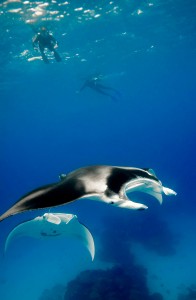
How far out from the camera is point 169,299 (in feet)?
40.3

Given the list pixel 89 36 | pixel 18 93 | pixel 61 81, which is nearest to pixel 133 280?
pixel 89 36

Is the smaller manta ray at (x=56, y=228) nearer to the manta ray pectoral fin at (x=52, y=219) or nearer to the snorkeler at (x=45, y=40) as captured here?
the manta ray pectoral fin at (x=52, y=219)

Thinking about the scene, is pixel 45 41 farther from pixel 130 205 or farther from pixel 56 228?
pixel 130 205

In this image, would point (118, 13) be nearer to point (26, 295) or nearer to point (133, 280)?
point (133, 280)

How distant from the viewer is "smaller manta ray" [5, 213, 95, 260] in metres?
5.75

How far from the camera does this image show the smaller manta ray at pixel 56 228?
5.75 meters

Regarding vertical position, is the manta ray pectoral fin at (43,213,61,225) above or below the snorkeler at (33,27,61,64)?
below

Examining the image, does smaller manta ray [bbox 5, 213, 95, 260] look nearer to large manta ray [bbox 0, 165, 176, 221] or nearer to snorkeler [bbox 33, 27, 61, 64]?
large manta ray [bbox 0, 165, 176, 221]

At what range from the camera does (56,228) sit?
6273 millimetres

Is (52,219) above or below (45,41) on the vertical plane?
below

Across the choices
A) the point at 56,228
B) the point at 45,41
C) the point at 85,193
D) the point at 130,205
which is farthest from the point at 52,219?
the point at 45,41

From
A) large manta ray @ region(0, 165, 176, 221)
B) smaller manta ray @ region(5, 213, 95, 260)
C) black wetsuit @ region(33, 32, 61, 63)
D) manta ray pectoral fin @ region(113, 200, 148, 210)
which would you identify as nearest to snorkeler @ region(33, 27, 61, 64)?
black wetsuit @ region(33, 32, 61, 63)

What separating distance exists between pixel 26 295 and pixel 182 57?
1541 inches

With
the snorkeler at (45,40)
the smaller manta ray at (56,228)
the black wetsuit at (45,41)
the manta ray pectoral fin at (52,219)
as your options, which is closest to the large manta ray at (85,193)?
the smaller manta ray at (56,228)
